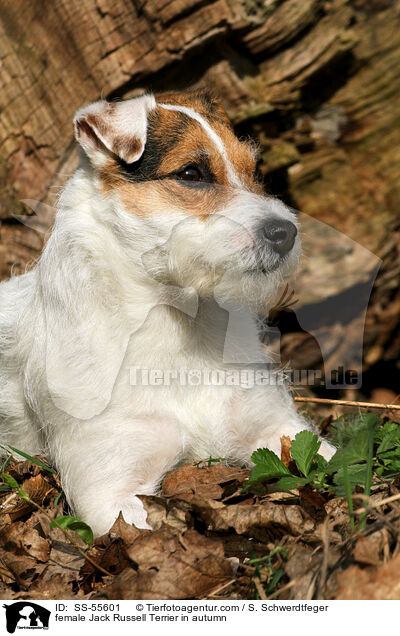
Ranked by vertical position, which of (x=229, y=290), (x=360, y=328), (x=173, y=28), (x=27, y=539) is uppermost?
(x=173, y=28)

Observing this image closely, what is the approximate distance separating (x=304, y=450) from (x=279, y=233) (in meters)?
1.13

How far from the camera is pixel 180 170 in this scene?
3416mm

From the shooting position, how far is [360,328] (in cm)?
594

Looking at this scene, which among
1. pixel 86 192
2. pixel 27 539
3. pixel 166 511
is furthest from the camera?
pixel 86 192

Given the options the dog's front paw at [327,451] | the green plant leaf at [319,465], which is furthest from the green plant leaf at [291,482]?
the dog's front paw at [327,451]

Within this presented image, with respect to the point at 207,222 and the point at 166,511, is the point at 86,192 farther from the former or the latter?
the point at 166,511

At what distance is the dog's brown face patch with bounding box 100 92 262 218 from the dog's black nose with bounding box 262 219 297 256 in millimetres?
307

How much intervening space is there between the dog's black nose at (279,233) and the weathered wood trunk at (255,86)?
211 centimetres

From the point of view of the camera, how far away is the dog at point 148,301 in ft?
10.6

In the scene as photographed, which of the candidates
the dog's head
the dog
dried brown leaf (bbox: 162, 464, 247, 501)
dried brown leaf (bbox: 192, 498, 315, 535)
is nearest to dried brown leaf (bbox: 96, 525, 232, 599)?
dried brown leaf (bbox: 192, 498, 315, 535)

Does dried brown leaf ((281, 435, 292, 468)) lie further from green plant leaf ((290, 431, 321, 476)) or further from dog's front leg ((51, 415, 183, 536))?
dog's front leg ((51, 415, 183, 536))
